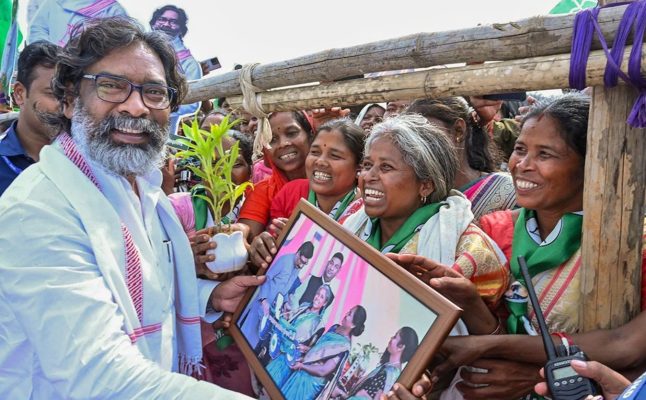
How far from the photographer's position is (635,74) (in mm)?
1829

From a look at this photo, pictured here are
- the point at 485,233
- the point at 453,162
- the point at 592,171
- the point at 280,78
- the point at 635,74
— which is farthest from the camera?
the point at 280,78

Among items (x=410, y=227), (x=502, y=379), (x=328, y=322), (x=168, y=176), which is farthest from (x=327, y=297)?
(x=168, y=176)

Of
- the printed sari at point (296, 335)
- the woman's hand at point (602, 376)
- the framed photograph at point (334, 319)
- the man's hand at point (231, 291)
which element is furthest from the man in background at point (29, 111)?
the woman's hand at point (602, 376)

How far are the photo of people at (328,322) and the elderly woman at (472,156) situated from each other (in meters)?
1.34

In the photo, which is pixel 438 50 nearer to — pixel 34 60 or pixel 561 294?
pixel 561 294

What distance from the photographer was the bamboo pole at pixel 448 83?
6.67ft

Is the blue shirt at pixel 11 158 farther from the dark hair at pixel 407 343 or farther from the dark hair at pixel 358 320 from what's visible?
the dark hair at pixel 407 343

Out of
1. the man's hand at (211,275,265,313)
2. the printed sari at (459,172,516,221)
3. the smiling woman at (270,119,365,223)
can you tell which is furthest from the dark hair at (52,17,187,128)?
the printed sari at (459,172,516,221)

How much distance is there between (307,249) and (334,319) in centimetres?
37

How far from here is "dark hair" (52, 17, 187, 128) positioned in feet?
7.34

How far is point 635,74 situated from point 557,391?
1.06m

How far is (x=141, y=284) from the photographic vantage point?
6.72ft

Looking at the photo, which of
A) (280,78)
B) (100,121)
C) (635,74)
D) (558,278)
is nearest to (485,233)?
(558,278)

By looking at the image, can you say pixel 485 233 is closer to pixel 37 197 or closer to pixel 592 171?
pixel 592 171
